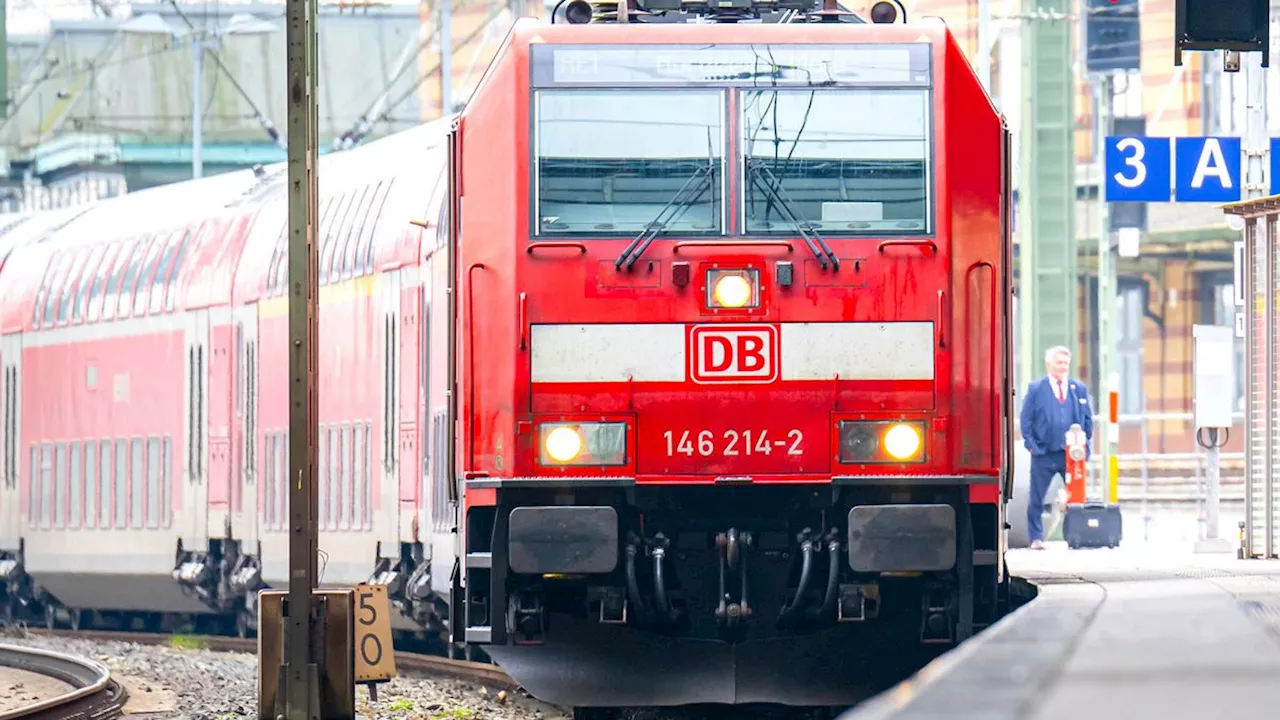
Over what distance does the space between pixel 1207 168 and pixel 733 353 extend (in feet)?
26.1

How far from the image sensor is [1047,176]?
86.7ft

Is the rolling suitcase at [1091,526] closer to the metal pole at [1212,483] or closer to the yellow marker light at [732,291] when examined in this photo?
the metal pole at [1212,483]

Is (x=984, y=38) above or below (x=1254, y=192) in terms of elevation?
above

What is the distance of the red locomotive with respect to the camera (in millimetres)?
10336

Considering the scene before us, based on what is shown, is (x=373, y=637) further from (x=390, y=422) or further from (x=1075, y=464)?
(x=1075, y=464)

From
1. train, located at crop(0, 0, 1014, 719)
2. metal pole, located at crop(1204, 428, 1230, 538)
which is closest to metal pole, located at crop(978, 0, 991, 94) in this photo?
metal pole, located at crop(1204, 428, 1230, 538)

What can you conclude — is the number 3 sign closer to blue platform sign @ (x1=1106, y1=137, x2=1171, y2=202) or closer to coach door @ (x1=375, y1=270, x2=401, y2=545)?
coach door @ (x1=375, y1=270, x2=401, y2=545)

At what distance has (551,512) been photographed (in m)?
10.1

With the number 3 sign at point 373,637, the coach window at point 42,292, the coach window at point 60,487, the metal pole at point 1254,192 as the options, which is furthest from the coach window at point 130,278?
the number 3 sign at point 373,637

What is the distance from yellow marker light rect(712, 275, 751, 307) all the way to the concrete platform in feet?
5.43

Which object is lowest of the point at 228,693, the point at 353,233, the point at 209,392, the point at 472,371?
the point at 228,693

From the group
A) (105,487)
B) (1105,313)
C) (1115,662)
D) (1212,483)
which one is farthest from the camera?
(1105,313)

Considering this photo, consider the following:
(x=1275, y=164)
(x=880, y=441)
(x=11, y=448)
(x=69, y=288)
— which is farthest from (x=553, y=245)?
(x=11, y=448)

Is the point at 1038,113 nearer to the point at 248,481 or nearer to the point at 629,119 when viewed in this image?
the point at 248,481
